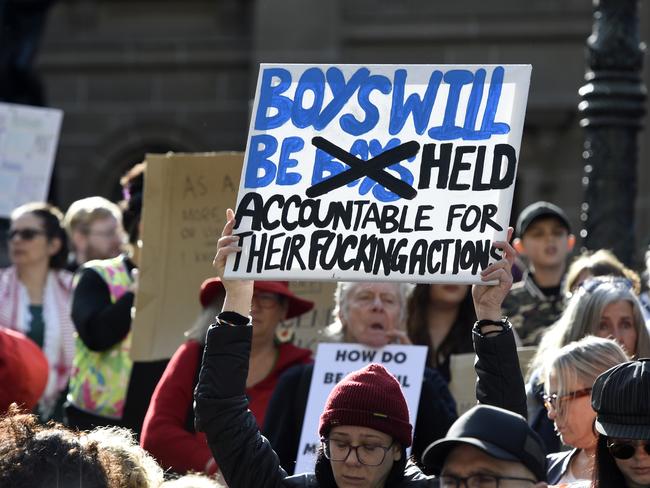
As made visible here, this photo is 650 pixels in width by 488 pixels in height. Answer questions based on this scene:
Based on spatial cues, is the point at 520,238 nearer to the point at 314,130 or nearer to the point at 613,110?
the point at 613,110

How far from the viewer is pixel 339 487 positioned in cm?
375

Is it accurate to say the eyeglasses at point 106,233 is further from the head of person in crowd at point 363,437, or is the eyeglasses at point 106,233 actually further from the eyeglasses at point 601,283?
the head of person in crowd at point 363,437

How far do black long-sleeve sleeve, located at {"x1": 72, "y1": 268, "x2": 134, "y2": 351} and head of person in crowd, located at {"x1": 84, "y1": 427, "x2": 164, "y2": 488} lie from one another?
8.80 ft

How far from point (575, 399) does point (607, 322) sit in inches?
34.1

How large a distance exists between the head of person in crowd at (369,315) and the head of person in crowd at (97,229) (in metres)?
2.54

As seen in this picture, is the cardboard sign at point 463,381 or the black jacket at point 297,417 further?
the cardboard sign at point 463,381

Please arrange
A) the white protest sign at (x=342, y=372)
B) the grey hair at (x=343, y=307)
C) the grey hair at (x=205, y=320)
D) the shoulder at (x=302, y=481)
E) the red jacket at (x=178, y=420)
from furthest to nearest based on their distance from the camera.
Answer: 1. the grey hair at (x=343, y=307)
2. the grey hair at (x=205, y=320)
3. the red jacket at (x=178, y=420)
4. the white protest sign at (x=342, y=372)
5. the shoulder at (x=302, y=481)

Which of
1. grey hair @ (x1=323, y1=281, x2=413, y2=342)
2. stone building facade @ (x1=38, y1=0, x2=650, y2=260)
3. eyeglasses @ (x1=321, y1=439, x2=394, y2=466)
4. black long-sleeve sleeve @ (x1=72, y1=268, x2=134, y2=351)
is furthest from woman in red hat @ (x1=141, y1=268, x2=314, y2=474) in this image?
stone building facade @ (x1=38, y1=0, x2=650, y2=260)

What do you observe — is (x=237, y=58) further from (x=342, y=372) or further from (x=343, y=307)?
(x=342, y=372)

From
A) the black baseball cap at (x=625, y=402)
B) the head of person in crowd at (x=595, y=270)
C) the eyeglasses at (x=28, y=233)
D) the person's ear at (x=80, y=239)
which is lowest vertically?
the black baseball cap at (x=625, y=402)

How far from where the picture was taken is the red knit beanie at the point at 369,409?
148 inches

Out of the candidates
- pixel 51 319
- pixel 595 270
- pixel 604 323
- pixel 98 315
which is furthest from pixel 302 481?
pixel 51 319

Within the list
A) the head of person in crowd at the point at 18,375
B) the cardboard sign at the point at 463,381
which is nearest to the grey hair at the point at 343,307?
the cardboard sign at the point at 463,381

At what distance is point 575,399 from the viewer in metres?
4.29
